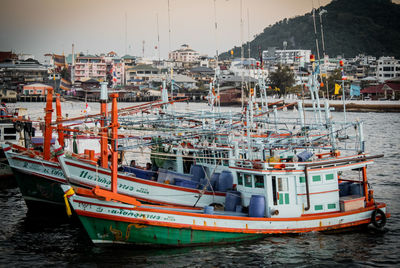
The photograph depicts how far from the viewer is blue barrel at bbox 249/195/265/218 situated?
719 inches

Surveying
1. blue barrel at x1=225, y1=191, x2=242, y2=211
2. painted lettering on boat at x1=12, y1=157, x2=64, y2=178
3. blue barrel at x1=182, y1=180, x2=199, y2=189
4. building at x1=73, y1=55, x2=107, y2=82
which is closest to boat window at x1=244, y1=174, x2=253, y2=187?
blue barrel at x1=225, y1=191, x2=242, y2=211

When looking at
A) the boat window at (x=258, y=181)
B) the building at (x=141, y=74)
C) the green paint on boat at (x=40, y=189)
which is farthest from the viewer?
the building at (x=141, y=74)

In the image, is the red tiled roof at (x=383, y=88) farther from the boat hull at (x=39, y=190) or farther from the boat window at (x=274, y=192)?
the boat hull at (x=39, y=190)

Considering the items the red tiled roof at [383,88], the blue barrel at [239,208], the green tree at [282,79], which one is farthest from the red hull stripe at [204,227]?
the green tree at [282,79]

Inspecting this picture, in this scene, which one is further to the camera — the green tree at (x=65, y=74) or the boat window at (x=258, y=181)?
the green tree at (x=65, y=74)

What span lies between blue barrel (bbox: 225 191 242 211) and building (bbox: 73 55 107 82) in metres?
139

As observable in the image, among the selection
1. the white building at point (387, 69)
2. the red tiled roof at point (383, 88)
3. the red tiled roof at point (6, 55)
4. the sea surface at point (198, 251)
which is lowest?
the sea surface at point (198, 251)

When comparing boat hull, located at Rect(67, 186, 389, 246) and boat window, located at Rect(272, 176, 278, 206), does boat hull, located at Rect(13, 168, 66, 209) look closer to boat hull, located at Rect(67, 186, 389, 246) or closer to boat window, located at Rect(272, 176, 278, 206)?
boat hull, located at Rect(67, 186, 389, 246)

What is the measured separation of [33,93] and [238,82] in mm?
56036

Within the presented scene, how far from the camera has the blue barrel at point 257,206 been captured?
18266mm

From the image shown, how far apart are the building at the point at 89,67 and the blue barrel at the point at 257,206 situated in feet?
459

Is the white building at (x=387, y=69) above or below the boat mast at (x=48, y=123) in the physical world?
above

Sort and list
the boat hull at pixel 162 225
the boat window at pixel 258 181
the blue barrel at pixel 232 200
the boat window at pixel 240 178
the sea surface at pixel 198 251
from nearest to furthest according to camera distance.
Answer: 1. the sea surface at pixel 198 251
2. the boat hull at pixel 162 225
3. the boat window at pixel 258 181
4. the blue barrel at pixel 232 200
5. the boat window at pixel 240 178

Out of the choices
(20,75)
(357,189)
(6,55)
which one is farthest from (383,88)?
(6,55)
